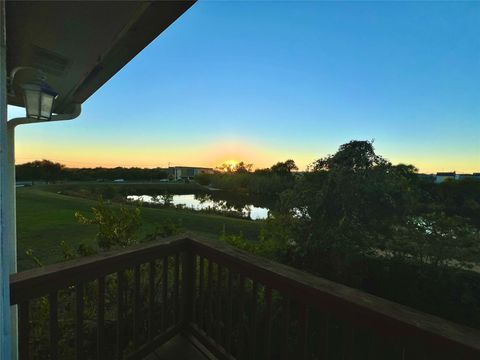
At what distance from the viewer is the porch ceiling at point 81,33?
1.01 meters

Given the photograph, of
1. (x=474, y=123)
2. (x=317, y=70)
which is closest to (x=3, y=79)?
(x=317, y=70)

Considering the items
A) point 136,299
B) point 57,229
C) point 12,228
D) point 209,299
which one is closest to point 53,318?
point 136,299

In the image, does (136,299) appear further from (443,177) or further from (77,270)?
(443,177)

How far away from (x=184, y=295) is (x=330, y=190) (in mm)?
3180

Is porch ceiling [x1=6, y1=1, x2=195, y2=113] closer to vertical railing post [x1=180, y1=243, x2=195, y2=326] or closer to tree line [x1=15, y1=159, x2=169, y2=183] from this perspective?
vertical railing post [x1=180, y1=243, x2=195, y2=326]

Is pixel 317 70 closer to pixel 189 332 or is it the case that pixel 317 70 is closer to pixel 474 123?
pixel 474 123

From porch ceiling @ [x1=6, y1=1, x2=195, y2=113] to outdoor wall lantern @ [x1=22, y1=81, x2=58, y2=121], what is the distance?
120 mm

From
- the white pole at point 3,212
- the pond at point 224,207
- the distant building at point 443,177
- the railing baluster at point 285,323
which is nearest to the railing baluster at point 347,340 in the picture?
the railing baluster at point 285,323

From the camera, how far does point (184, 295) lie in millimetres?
1920

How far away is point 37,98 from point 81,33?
0.54 m

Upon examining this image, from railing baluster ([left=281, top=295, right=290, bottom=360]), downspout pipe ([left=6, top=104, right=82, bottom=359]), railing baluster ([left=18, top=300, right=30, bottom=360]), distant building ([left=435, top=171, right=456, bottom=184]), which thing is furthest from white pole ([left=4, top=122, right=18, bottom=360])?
distant building ([left=435, top=171, right=456, bottom=184])

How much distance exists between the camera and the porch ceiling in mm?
1012

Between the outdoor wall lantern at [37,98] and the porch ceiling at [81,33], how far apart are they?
0.12 meters

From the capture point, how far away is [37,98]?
148 cm
